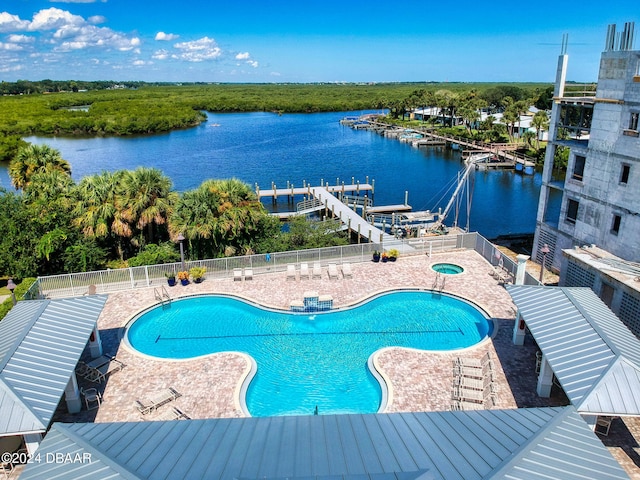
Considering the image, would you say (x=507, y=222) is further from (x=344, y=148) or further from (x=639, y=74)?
(x=344, y=148)

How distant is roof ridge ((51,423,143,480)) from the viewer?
796 cm

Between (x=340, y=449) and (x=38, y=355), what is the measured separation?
1007 centimetres

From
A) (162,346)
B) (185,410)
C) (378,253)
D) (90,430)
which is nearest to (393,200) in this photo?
(378,253)

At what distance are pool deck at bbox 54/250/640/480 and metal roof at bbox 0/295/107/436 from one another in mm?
2124

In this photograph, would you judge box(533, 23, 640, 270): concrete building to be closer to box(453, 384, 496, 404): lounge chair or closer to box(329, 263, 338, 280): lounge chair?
box(453, 384, 496, 404): lounge chair

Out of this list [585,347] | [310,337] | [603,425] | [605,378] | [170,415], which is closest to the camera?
[605,378]

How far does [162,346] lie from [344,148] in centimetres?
7200

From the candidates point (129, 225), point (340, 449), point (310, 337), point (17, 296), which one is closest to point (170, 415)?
point (310, 337)

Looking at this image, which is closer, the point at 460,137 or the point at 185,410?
the point at 185,410

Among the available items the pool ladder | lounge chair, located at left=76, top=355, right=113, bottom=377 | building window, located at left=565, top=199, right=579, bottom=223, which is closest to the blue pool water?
the pool ladder

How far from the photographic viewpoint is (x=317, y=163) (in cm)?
7425

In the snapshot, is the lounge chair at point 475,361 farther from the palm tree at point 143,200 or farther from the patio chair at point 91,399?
the palm tree at point 143,200

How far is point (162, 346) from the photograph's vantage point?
64.6ft

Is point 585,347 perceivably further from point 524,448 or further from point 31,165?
point 31,165
